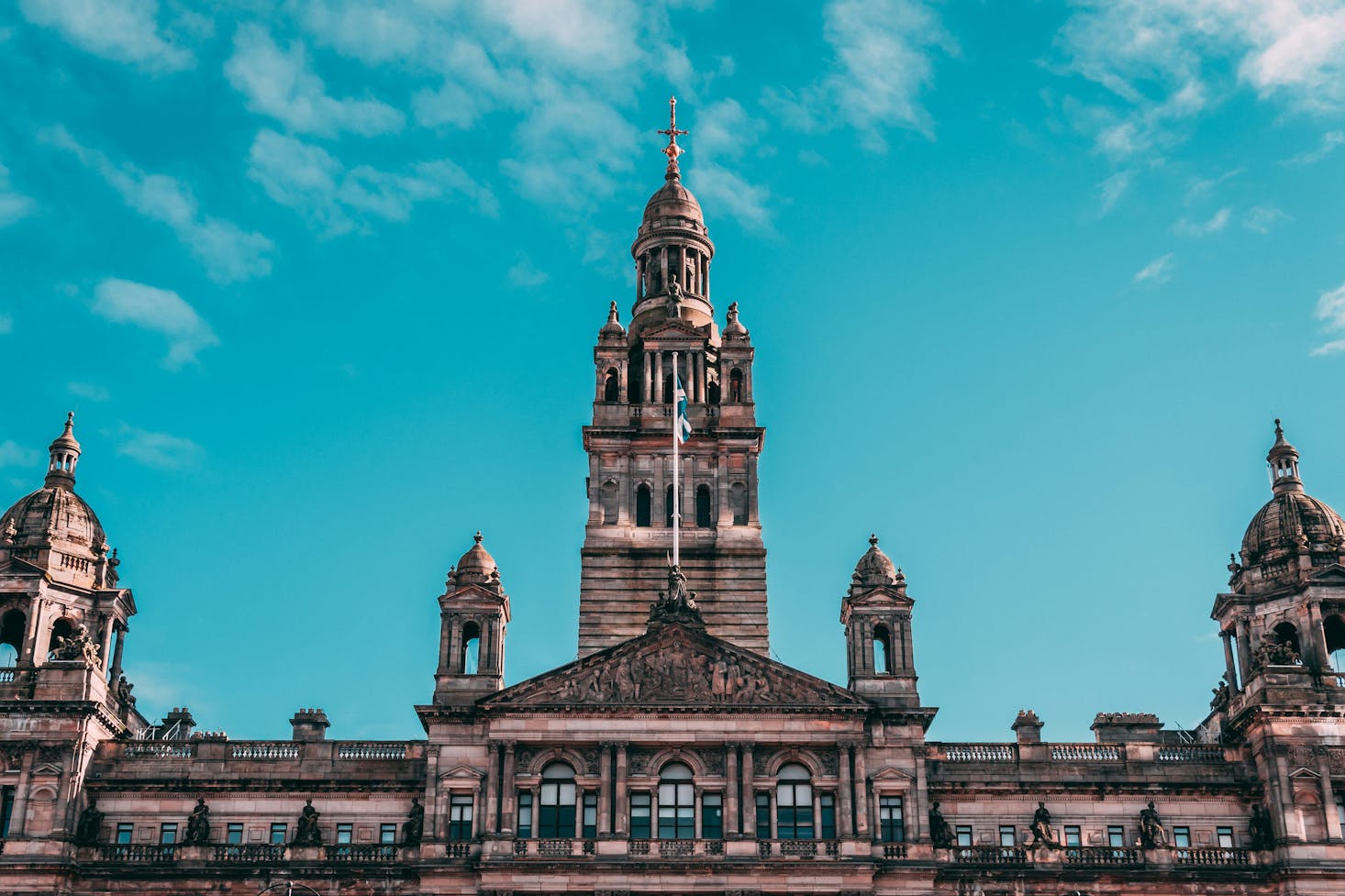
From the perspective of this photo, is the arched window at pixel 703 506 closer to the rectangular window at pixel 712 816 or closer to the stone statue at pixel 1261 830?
the rectangular window at pixel 712 816

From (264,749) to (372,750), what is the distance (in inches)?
172

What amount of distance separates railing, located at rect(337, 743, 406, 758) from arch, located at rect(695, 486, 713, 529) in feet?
61.3

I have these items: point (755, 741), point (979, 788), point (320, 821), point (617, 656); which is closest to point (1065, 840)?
point (979, 788)

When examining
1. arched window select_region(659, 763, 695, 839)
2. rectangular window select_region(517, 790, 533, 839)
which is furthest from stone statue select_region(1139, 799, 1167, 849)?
rectangular window select_region(517, 790, 533, 839)

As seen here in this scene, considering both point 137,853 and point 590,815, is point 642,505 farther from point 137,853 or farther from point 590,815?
point 137,853

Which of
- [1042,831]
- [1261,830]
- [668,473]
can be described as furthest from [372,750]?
[1261,830]

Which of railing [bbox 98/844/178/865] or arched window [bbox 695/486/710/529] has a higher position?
arched window [bbox 695/486/710/529]

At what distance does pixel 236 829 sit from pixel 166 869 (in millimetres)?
3415

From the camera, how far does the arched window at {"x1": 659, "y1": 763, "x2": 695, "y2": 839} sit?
71500 mm

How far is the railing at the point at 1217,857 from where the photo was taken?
7219 cm

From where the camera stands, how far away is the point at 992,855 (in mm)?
72250

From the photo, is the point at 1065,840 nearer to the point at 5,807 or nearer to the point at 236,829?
the point at 236,829

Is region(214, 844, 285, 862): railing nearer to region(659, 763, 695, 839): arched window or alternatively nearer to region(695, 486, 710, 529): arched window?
region(659, 763, 695, 839): arched window

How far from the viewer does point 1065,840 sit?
7388 centimetres
